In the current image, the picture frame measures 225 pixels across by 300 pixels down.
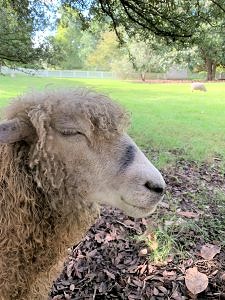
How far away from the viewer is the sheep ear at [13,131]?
61.2 inches

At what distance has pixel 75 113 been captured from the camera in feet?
5.41

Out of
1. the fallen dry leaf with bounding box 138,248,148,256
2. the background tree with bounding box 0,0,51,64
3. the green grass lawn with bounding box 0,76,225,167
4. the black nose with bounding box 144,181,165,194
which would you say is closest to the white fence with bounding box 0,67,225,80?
the green grass lawn with bounding box 0,76,225,167

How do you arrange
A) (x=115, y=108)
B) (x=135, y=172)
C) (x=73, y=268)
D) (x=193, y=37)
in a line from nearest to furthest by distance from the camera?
1. (x=135, y=172)
2. (x=115, y=108)
3. (x=73, y=268)
4. (x=193, y=37)

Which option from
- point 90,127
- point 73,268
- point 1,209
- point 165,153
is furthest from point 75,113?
point 165,153

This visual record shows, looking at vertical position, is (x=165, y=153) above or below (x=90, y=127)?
below

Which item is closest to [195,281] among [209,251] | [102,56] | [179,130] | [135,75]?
[209,251]

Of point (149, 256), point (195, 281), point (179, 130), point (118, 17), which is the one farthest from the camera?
point (179, 130)

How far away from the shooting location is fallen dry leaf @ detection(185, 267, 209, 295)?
242 cm

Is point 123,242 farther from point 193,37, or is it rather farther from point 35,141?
point 193,37

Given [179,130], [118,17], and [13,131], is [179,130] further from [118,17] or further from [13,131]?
[13,131]

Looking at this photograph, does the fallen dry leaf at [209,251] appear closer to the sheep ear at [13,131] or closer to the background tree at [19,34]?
the sheep ear at [13,131]

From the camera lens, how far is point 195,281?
248 centimetres

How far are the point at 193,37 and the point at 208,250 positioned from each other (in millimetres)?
2635

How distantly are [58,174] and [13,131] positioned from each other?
0.26m
